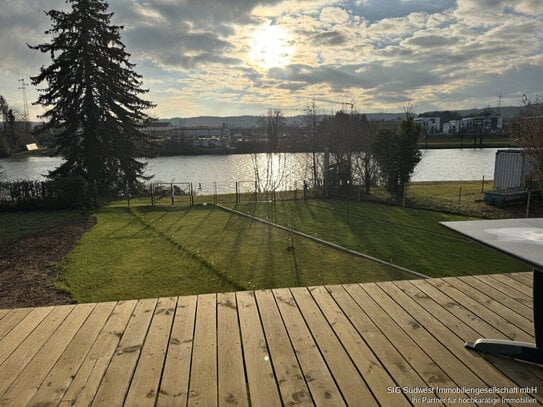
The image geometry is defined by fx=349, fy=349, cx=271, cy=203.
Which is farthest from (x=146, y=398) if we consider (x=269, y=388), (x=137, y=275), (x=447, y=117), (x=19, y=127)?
Result: (x=447, y=117)

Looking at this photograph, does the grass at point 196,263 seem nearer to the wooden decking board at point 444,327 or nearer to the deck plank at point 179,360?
the deck plank at point 179,360

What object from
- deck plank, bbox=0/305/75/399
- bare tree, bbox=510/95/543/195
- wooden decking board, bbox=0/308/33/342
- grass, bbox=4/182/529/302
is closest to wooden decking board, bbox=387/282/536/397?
grass, bbox=4/182/529/302

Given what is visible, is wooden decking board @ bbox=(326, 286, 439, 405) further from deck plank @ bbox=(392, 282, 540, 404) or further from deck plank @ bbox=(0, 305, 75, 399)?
deck plank @ bbox=(0, 305, 75, 399)

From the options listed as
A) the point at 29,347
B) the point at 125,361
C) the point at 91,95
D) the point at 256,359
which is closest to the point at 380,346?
the point at 256,359

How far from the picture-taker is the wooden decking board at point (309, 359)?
194 centimetres

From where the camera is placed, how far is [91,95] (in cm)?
1822

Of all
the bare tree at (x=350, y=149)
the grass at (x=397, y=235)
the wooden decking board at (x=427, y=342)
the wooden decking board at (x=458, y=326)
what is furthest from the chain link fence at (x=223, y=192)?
the wooden decking board at (x=427, y=342)

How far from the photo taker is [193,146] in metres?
45.5

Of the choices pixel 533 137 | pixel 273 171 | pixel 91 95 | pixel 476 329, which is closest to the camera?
pixel 476 329

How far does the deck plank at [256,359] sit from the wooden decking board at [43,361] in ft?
4.10

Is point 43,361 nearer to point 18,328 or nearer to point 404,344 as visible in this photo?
point 18,328

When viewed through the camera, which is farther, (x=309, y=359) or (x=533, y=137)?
(x=533, y=137)

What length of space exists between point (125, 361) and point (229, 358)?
681mm

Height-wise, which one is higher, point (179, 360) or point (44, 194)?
point (179, 360)
